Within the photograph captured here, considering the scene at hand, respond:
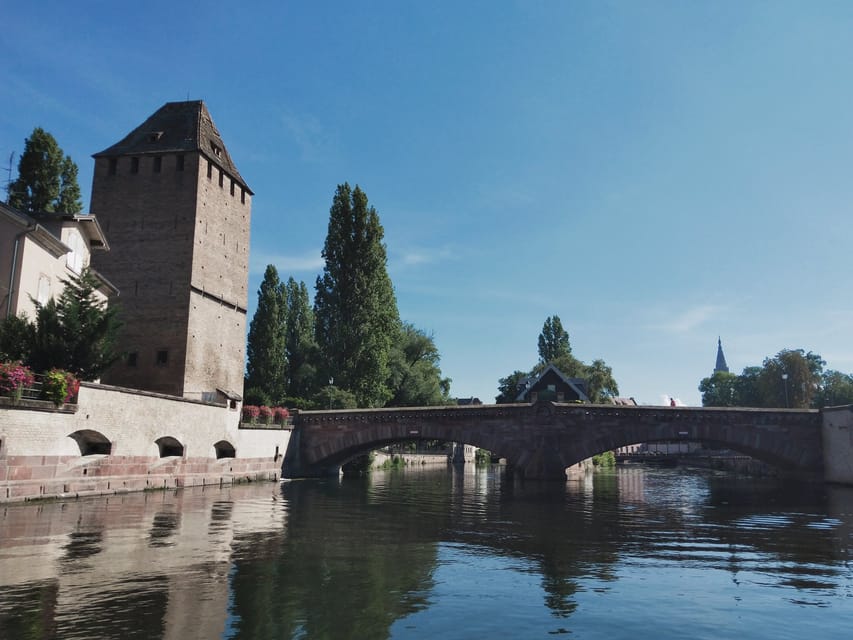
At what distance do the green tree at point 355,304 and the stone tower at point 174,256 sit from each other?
825 centimetres

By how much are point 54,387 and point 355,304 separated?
3011 cm

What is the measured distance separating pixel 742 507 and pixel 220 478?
23838 millimetres

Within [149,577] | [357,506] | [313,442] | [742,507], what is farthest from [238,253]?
[149,577]

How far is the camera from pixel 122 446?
25391 millimetres

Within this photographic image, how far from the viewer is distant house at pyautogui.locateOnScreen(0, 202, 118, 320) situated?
25.5 m

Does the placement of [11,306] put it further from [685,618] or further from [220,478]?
[685,618]

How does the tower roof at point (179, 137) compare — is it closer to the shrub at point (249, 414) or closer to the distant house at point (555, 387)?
the shrub at point (249, 414)

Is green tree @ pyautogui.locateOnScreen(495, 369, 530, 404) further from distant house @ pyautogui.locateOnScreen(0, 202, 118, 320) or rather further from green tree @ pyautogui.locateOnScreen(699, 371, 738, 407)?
distant house @ pyautogui.locateOnScreen(0, 202, 118, 320)

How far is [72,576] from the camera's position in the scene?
33.6 ft

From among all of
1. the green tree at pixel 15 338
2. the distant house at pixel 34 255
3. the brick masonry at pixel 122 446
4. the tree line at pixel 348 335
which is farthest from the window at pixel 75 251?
the tree line at pixel 348 335

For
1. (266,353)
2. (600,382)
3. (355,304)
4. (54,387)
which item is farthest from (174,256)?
(600,382)

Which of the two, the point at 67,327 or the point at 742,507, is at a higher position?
the point at 67,327

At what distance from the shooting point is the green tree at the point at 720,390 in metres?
116

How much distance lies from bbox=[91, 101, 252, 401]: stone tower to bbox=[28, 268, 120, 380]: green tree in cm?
1180
